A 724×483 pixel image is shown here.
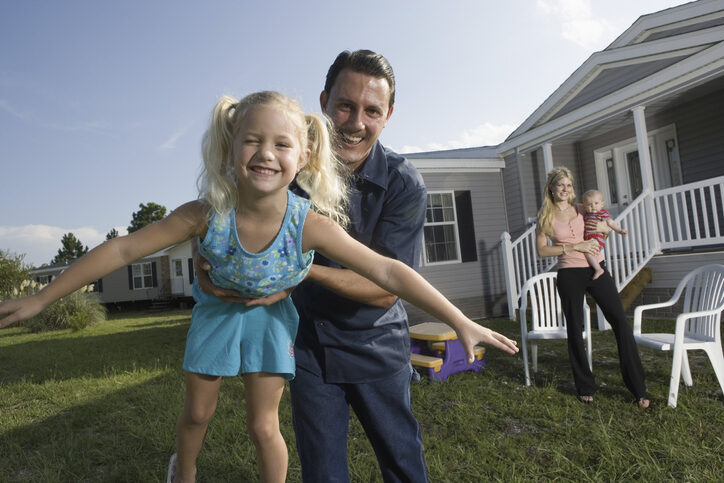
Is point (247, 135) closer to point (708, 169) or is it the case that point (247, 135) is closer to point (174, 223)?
point (174, 223)

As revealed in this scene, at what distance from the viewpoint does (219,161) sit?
1612 millimetres

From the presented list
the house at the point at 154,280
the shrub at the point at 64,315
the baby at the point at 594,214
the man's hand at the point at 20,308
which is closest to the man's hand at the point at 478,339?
the man's hand at the point at 20,308

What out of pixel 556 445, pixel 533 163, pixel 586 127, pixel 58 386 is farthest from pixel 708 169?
pixel 58 386

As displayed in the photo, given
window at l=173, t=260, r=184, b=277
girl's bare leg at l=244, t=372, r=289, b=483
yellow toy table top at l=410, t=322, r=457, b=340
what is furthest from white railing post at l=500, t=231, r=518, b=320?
window at l=173, t=260, r=184, b=277

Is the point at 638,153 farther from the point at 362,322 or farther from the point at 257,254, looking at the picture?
the point at 257,254

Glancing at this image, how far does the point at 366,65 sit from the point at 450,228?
32.1ft

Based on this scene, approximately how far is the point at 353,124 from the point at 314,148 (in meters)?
0.22

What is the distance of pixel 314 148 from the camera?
5.58 ft

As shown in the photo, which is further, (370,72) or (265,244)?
(370,72)

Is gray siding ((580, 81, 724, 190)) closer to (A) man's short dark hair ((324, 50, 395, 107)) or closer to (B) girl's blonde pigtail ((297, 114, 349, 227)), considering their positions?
(A) man's short dark hair ((324, 50, 395, 107))

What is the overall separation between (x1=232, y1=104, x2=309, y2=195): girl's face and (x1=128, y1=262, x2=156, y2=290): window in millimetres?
30355

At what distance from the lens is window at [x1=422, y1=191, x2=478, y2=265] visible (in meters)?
11.2

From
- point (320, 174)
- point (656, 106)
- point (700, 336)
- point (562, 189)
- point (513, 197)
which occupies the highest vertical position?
point (656, 106)

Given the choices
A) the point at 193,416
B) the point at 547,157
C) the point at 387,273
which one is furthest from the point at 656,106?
the point at 193,416
